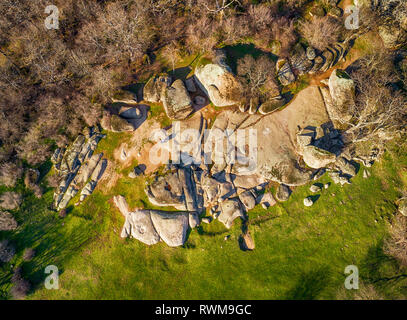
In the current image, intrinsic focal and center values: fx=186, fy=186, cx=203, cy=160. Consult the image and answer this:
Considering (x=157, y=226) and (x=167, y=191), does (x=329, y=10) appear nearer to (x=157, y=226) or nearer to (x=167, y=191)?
(x=167, y=191)

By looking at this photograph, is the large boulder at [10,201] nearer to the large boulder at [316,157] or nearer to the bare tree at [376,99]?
the large boulder at [316,157]

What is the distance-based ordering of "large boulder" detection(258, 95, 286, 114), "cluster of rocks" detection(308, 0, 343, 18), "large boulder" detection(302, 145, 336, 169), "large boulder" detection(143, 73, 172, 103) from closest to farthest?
1. "large boulder" detection(302, 145, 336, 169)
2. "large boulder" detection(258, 95, 286, 114)
3. "large boulder" detection(143, 73, 172, 103)
4. "cluster of rocks" detection(308, 0, 343, 18)

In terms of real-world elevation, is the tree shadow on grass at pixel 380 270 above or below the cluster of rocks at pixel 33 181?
below

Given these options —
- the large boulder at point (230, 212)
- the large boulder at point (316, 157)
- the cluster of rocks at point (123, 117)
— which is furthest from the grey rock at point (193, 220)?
the large boulder at point (316, 157)

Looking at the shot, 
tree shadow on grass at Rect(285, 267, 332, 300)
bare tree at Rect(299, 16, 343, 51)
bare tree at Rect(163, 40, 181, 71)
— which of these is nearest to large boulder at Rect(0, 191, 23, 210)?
bare tree at Rect(163, 40, 181, 71)

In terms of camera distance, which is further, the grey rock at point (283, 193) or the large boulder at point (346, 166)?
the large boulder at point (346, 166)

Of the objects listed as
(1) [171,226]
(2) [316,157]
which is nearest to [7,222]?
(1) [171,226]

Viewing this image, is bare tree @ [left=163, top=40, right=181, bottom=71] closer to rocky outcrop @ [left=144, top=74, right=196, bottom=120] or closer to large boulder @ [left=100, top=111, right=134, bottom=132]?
rocky outcrop @ [left=144, top=74, right=196, bottom=120]
